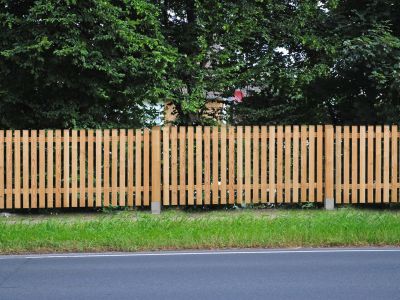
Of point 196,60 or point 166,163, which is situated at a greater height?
point 196,60

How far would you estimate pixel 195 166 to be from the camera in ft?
49.3

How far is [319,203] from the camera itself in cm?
1581

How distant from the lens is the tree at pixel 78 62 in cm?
Answer: 1474

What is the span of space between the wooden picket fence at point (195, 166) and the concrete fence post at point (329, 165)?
2 centimetres

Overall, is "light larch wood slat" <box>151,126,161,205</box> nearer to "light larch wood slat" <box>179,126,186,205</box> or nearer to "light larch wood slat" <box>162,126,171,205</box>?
"light larch wood slat" <box>162,126,171,205</box>

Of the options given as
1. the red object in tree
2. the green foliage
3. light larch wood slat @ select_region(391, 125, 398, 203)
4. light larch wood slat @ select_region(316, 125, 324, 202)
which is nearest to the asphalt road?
light larch wood slat @ select_region(316, 125, 324, 202)

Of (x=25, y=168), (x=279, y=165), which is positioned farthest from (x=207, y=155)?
(x=25, y=168)

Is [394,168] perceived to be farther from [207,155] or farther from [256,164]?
[207,155]

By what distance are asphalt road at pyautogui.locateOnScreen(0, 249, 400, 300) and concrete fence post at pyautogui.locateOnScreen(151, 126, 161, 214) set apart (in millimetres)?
4168

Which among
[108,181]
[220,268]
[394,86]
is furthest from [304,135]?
[220,268]

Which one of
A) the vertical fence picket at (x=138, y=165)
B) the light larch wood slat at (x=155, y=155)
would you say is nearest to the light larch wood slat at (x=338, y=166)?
the light larch wood slat at (x=155, y=155)

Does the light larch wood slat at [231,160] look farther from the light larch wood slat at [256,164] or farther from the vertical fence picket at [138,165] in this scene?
the vertical fence picket at [138,165]

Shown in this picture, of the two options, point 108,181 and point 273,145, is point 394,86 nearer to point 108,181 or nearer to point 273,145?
point 273,145

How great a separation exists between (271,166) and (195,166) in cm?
155
